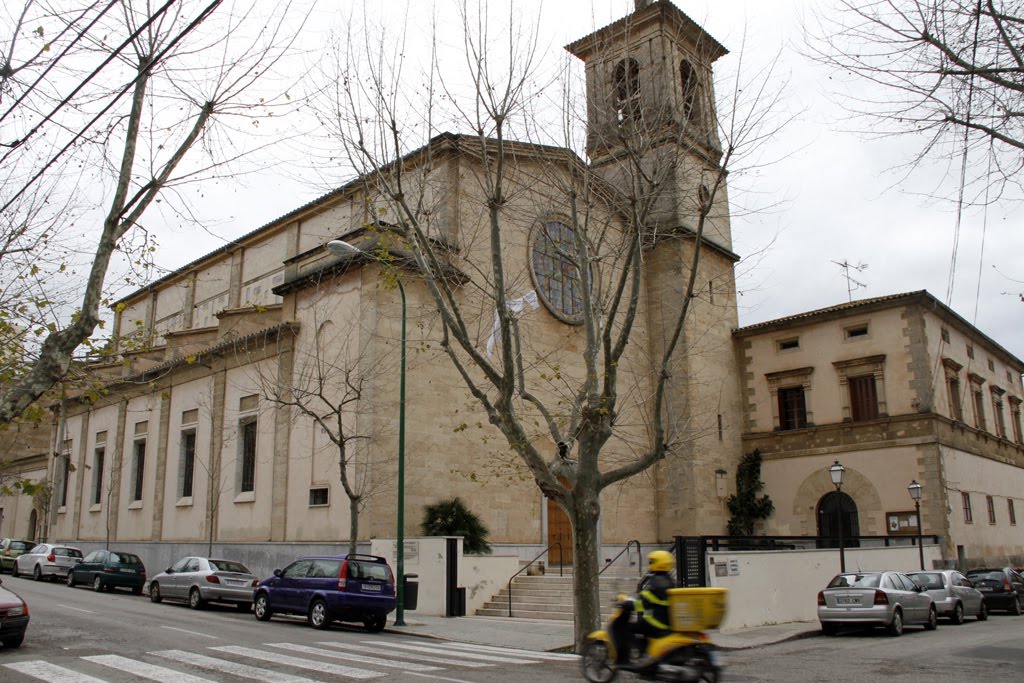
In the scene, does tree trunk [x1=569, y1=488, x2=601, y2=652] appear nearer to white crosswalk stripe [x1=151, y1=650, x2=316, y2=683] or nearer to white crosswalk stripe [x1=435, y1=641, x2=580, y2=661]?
white crosswalk stripe [x1=435, y1=641, x2=580, y2=661]

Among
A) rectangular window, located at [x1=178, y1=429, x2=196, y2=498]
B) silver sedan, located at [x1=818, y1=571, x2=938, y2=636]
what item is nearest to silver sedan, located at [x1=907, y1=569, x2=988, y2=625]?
silver sedan, located at [x1=818, y1=571, x2=938, y2=636]

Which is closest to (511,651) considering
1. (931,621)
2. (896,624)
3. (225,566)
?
(896,624)

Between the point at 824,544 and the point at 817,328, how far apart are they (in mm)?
8615

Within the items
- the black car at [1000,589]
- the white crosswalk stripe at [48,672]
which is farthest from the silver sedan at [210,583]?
the black car at [1000,589]

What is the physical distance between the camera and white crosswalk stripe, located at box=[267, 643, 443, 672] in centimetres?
1102

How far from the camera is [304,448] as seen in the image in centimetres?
2531

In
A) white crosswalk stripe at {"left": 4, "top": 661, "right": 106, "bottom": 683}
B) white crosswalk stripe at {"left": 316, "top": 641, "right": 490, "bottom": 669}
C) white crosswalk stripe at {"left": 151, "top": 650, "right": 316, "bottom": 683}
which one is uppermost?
white crosswalk stripe at {"left": 4, "top": 661, "right": 106, "bottom": 683}

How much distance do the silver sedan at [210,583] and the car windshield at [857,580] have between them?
547 inches

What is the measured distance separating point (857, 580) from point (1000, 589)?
859 cm

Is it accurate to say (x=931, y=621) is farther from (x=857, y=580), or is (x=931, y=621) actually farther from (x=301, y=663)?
(x=301, y=663)

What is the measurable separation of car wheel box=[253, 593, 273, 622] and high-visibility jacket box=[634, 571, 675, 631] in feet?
40.0

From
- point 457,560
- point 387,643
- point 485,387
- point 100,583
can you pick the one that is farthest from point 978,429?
point 100,583

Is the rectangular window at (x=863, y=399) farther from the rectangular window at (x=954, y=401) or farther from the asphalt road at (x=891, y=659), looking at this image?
the asphalt road at (x=891, y=659)

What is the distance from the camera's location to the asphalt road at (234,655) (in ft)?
33.1
